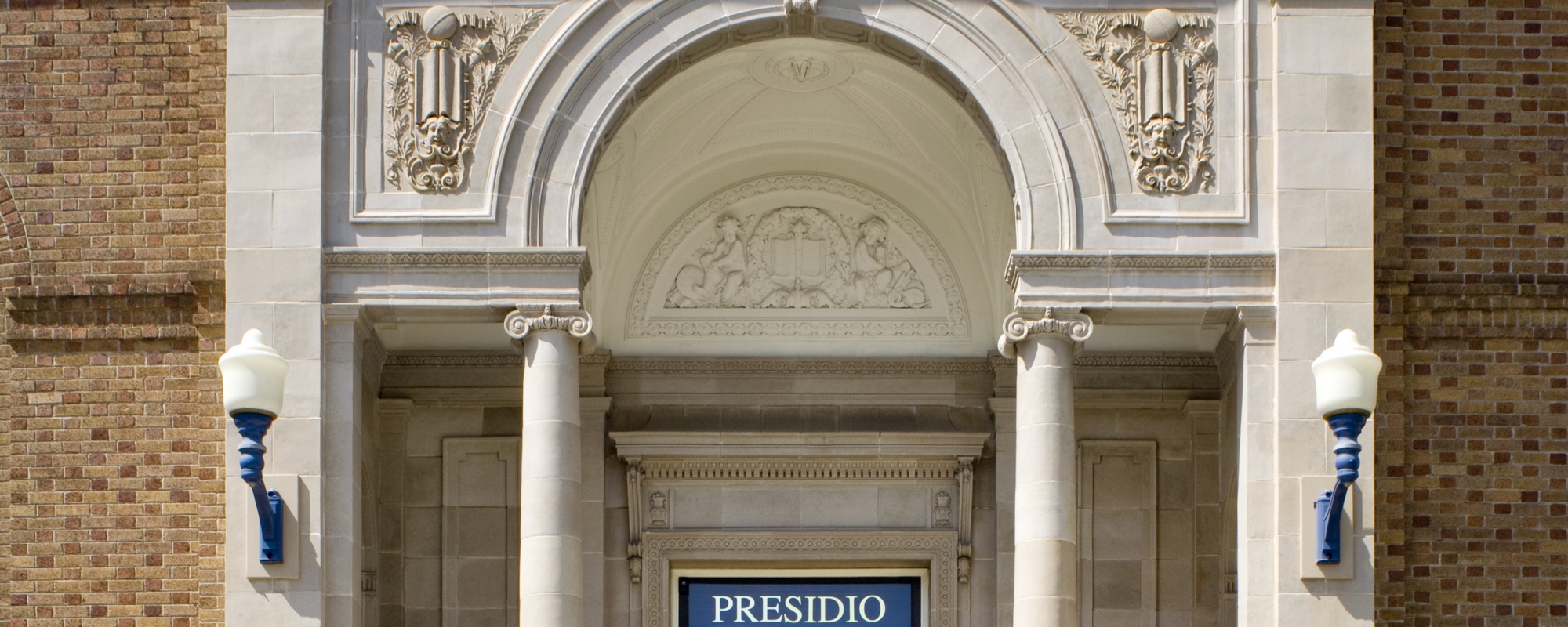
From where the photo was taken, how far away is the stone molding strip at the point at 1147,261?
14.6 meters

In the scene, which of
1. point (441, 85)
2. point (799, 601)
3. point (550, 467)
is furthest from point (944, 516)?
point (441, 85)

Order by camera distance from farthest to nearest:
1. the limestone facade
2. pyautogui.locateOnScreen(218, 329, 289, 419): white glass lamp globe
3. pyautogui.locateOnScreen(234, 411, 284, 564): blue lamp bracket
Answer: the limestone facade, pyautogui.locateOnScreen(234, 411, 284, 564): blue lamp bracket, pyautogui.locateOnScreen(218, 329, 289, 419): white glass lamp globe

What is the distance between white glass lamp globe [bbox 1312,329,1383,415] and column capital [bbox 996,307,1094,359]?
Answer: 162 cm

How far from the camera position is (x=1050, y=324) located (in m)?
14.6

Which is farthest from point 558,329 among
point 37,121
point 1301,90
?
point 1301,90

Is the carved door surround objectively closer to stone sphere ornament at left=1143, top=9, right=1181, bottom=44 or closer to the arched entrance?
the arched entrance

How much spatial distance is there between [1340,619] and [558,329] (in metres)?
5.15

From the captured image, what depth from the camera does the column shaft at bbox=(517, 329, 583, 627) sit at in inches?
560

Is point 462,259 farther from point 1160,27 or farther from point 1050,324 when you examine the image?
point 1160,27

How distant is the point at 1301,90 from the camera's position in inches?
583

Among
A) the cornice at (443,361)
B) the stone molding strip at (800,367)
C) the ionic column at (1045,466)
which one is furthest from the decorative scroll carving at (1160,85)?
the cornice at (443,361)

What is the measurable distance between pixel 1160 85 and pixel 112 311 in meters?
6.96

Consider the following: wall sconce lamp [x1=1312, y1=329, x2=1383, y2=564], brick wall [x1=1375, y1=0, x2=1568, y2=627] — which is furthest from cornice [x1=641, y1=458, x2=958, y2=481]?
wall sconce lamp [x1=1312, y1=329, x2=1383, y2=564]

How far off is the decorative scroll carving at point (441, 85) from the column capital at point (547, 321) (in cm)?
96
